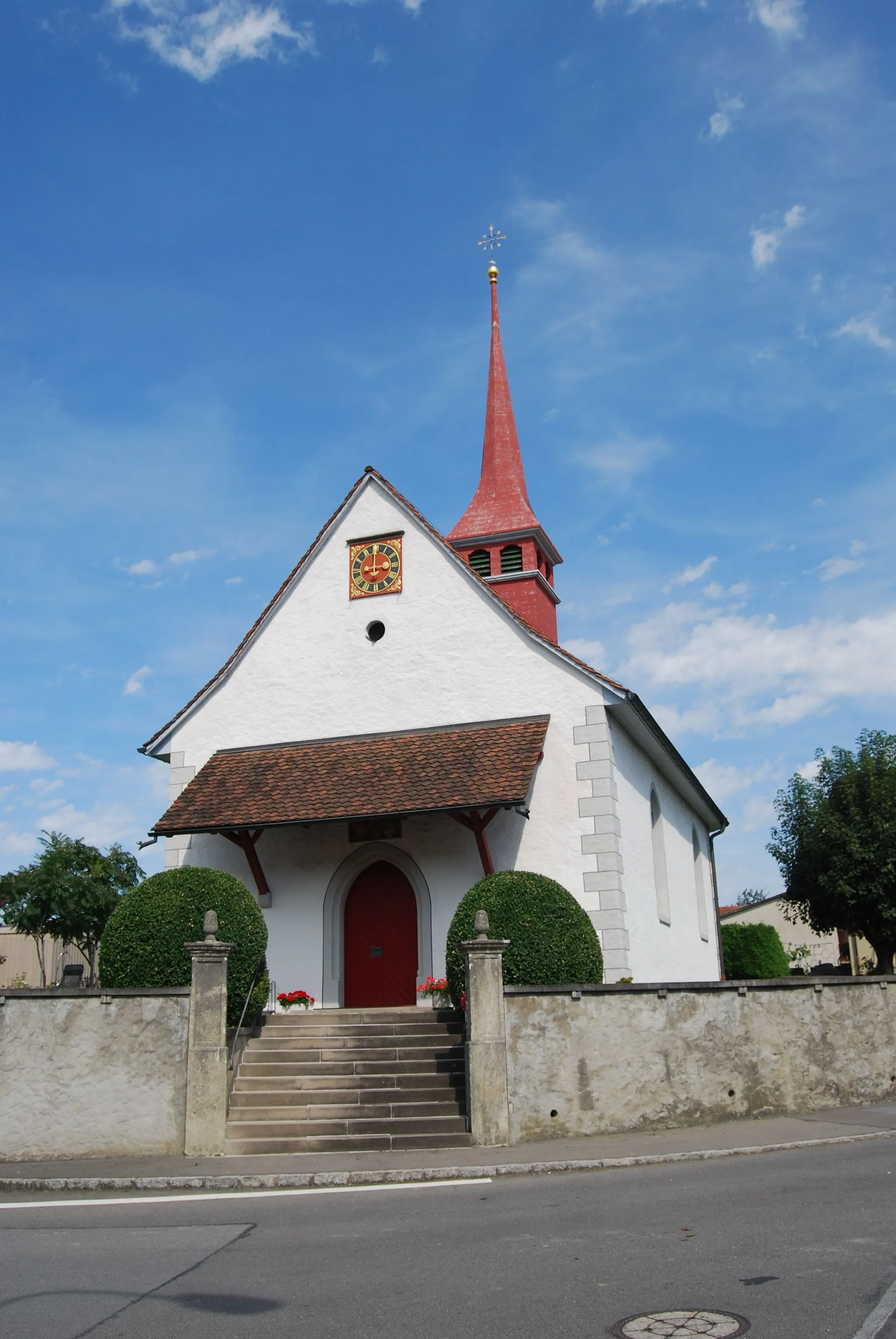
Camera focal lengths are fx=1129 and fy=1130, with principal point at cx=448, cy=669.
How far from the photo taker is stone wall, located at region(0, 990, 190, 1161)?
11.8 m

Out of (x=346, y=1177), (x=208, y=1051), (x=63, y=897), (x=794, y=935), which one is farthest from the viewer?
(x=794, y=935)

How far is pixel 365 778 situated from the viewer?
16.4 m

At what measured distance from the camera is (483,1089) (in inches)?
456

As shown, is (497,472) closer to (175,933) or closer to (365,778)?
(365,778)

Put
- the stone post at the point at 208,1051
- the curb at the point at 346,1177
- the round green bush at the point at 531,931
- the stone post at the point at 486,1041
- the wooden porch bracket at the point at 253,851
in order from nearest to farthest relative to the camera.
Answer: the curb at the point at 346,1177
the stone post at the point at 486,1041
the stone post at the point at 208,1051
the round green bush at the point at 531,931
the wooden porch bracket at the point at 253,851

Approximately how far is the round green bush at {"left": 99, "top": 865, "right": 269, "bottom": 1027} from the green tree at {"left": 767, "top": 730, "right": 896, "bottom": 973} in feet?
66.7

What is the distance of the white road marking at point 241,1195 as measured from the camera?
9.69 m

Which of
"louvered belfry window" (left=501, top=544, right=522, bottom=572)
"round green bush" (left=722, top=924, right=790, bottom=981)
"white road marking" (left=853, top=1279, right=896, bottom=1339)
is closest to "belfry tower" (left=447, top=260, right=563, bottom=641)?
"louvered belfry window" (left=501, top=544, right=522, bottom=572)

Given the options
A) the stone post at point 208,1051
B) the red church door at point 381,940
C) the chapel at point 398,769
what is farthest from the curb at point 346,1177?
the red church door at point 381,940

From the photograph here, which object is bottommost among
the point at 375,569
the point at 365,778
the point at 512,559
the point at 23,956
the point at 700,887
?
the point at 23,956

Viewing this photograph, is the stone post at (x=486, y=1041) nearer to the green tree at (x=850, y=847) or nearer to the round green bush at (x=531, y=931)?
the round green bush at (x=531, y=931)

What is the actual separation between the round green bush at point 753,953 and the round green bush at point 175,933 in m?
22.7

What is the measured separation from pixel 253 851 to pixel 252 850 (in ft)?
0.05

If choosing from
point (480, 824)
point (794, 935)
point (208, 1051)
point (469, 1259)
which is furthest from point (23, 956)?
point (469, 1259)
